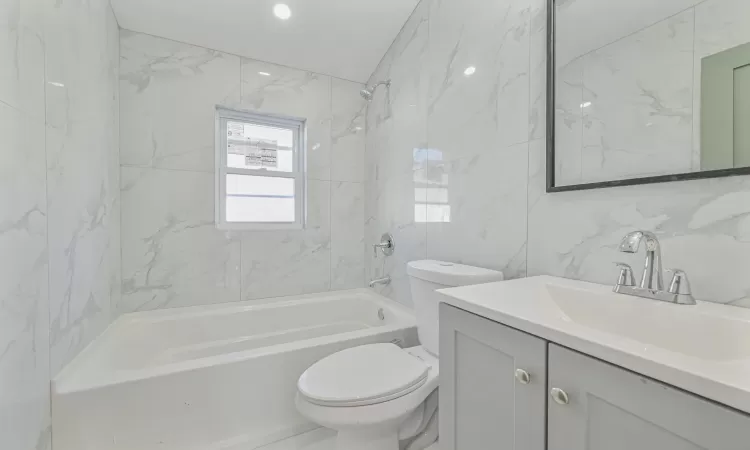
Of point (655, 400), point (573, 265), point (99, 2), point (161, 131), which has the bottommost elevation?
point (655, 400)

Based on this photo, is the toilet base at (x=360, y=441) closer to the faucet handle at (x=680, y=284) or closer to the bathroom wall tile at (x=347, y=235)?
the faucet handle at (x=680, y=284)

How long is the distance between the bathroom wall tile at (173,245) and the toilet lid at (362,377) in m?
1.22

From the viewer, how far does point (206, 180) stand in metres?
2.07

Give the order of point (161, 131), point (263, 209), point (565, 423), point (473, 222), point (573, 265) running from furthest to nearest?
point (263, 209)
point (161, 131)
point (473, 222)
point (573, 265)
point (565, 423)

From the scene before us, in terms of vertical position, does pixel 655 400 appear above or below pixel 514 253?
below

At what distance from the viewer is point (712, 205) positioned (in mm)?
750

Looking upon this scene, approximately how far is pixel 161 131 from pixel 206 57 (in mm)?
600

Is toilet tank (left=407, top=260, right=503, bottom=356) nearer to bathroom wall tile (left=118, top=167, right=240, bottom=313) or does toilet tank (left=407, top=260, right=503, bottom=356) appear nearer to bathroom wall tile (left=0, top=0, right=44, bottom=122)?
bathroom wall tile (left=118, top=167, right=240, bottom=313)

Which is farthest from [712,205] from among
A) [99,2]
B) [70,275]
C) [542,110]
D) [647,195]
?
[99,2]

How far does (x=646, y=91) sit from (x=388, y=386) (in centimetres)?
130

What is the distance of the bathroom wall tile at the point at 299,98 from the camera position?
7.10ft

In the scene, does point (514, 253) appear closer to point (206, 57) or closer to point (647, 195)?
point (647, 195)

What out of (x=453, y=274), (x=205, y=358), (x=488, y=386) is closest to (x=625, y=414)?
(x=488, y=386)

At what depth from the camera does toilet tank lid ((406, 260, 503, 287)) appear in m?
1.23
